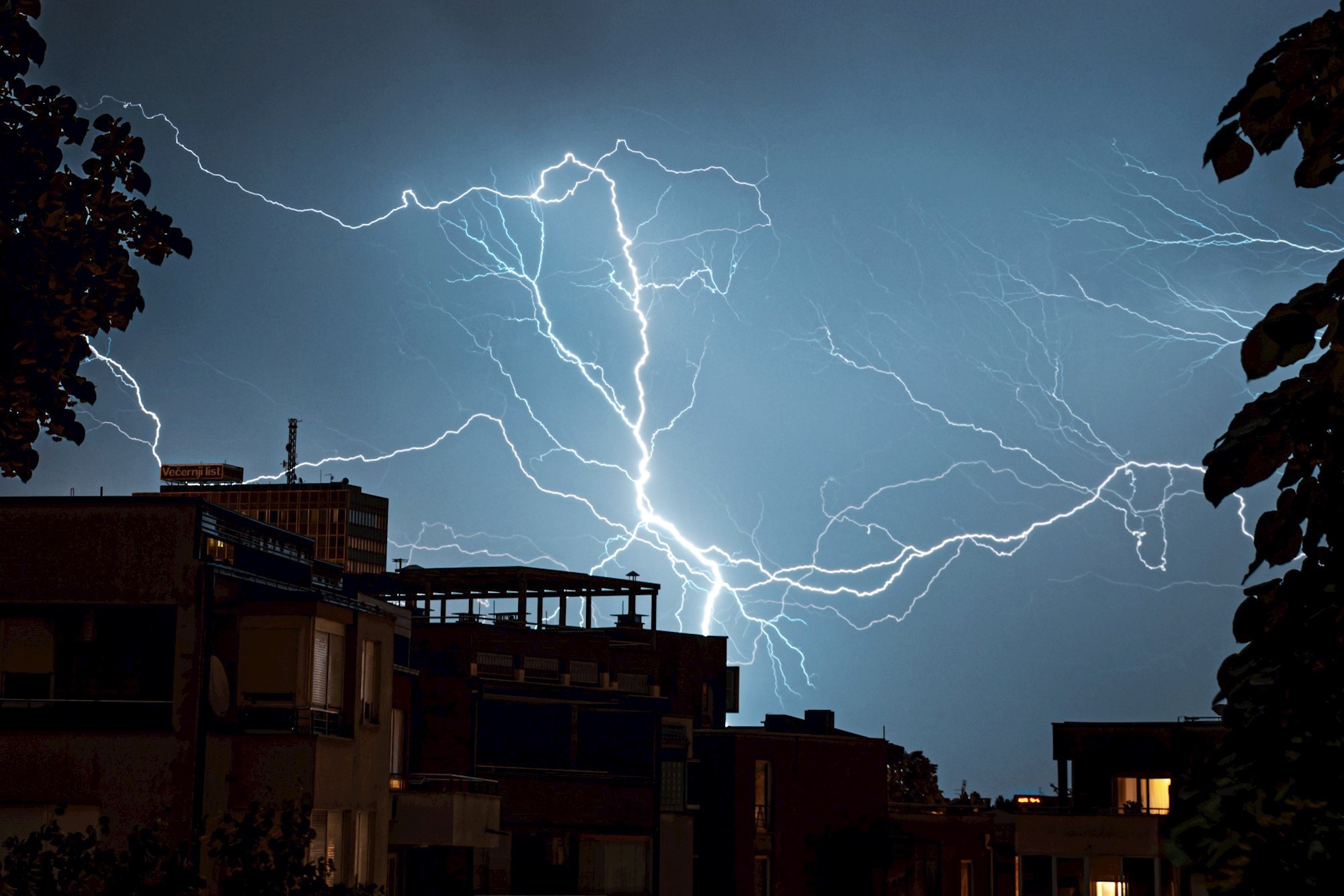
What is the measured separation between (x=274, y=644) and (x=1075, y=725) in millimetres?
24690

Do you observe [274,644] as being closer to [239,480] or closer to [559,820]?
[559,820]

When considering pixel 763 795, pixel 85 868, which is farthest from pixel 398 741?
pixel 85 868

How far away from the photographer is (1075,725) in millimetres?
44062

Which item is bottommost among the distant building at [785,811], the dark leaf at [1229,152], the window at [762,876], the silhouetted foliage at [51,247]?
the window at [762,876]

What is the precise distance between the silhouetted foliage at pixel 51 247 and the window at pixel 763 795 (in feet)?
141

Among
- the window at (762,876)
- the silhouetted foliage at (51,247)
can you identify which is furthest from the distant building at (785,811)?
the silhouetted foliage at (51,247)

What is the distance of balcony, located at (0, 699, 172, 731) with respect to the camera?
25344 mm

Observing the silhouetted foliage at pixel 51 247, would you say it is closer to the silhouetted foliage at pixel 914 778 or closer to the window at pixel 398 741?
the window at pixel 398 741

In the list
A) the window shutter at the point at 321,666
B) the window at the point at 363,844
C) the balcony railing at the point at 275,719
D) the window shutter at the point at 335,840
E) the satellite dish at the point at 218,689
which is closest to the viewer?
the satellite dish at the point at 218,689

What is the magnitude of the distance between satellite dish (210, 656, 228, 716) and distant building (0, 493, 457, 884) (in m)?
0.02

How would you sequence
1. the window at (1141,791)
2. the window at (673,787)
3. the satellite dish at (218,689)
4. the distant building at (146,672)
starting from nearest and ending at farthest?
the distant building at (146,672), the satellite dish at (218,689), the window at (1141,791), the window at (673,787)

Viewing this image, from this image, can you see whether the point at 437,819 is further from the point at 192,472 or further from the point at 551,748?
the point at 192,472

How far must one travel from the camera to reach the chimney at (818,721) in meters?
56.9

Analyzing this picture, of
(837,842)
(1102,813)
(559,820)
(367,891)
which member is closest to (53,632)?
(367,891)
